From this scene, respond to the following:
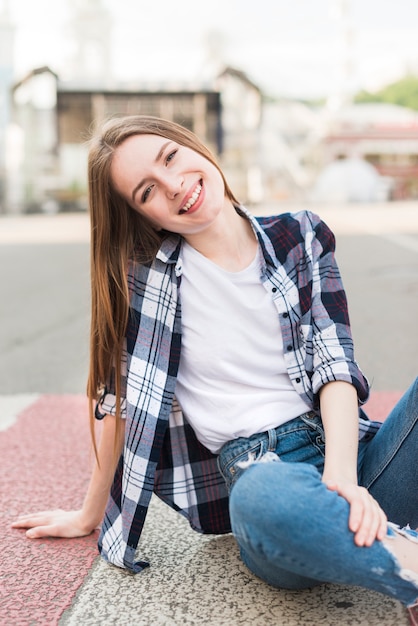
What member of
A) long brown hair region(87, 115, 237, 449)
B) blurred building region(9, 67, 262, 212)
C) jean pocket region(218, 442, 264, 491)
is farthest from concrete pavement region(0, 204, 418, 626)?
blurred building region(9, 67, 262, 212)

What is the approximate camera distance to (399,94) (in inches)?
3620

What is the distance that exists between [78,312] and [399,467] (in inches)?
218

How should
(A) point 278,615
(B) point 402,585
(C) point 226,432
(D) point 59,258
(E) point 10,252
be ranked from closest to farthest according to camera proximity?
(B) point 402,585 < (A) point 278,615 < (C) point 226,432 < (D) point 59,258 < (E) point 10,252

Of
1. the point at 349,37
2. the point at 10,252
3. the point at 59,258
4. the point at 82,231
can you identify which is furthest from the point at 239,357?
the point at 349,37

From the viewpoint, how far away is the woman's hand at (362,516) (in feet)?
5.04

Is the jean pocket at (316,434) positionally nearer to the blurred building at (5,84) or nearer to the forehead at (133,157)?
the forehead at (133,157)

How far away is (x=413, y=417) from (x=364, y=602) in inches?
17.2

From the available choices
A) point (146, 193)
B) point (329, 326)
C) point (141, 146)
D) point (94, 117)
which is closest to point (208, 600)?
point (329, 326)

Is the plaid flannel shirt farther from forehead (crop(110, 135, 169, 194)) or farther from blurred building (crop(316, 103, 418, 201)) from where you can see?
blurred building (crop(316, 103, 418, 201))

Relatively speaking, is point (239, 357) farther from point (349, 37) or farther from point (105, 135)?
point (349, 37)

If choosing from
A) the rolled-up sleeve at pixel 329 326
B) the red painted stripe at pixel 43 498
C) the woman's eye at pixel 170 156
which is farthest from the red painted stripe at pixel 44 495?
the woman's eye at pixel 170 156

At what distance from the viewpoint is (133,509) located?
199 cm

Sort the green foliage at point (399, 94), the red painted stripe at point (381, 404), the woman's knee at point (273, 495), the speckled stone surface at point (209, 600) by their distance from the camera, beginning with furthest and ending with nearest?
the green foliage at point (399, 94) → the red painted stripe at point (381, 404) → the speckled stone surface at point (209, 600) → the woman's knee at point (273, 495)

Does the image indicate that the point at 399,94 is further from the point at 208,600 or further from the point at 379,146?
the point at 208,600
